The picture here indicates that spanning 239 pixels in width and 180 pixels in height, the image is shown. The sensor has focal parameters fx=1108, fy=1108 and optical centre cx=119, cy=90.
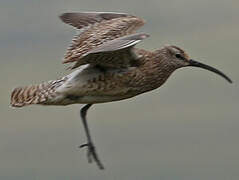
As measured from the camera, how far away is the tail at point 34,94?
1666 cm

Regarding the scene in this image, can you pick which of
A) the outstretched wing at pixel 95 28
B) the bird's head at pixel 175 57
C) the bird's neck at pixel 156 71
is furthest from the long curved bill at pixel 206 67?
the outstretched wing at pixel 95 28

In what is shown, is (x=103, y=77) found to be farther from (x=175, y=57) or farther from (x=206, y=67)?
(x=206, y=67)

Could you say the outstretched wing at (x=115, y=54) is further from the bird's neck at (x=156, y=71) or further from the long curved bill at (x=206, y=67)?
the long curved bill at (x=206, y=67)

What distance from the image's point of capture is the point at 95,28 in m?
18.8

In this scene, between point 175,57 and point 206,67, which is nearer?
point 175,57

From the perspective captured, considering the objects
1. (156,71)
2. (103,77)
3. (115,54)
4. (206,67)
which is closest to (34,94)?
(103,77)

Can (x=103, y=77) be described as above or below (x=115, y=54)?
below

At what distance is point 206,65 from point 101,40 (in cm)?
182

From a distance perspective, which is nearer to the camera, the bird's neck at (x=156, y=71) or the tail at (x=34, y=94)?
the tail at (x=34, y=94)

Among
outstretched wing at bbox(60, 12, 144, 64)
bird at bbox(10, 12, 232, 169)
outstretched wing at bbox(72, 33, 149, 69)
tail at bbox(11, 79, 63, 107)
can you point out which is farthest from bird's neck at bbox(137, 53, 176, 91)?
tail at bbox(11, 79, 63, 107)

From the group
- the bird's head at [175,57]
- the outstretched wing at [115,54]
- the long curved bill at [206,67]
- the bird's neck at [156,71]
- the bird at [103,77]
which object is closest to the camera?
the outstretched wing at [115,54]

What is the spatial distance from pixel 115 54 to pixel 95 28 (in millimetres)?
2578

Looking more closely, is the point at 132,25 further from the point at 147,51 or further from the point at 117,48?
the point at 117,48

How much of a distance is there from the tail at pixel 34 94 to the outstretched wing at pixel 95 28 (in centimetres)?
50
